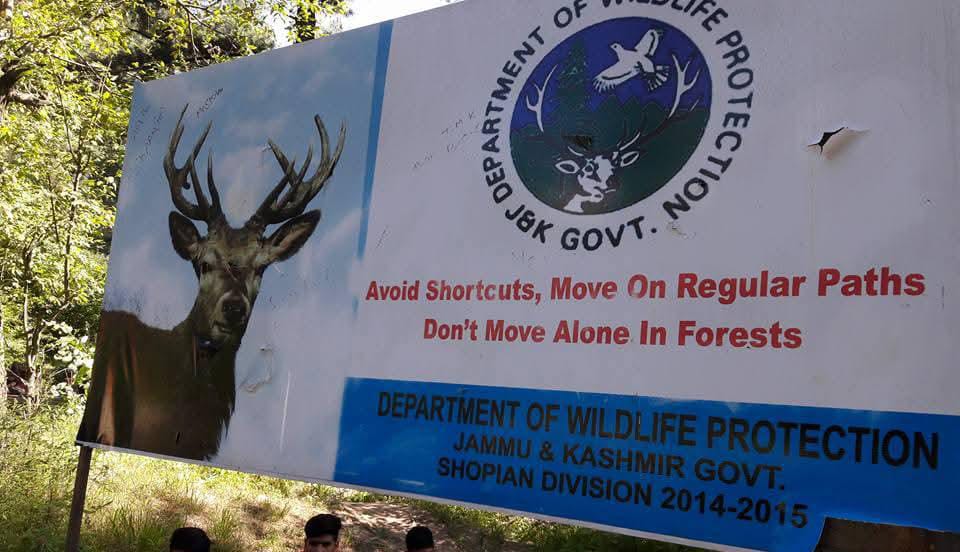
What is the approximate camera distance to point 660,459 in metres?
2.73

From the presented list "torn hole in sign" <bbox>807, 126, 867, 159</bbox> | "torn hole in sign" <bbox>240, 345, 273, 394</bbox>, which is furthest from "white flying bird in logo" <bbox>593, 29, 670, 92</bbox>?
"torn hole in sign" <bbox>240, 345, 273, 394</bbox>

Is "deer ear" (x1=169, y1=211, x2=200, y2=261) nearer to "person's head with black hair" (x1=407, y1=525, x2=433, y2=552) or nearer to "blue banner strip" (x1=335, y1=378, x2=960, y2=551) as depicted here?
"blue banner strip" (x1=335, y1=378, x2=960, y2=551)

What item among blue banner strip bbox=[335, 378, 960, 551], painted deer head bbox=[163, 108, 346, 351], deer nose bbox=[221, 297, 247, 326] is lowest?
blue banner strip bbox=[335, 378, 960, 551]

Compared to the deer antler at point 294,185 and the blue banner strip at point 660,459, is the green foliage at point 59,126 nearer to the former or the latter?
the deer antler at point 294,185

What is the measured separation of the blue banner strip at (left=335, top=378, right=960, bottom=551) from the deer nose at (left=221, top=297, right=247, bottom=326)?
899 millimetres

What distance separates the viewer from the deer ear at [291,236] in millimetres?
3908

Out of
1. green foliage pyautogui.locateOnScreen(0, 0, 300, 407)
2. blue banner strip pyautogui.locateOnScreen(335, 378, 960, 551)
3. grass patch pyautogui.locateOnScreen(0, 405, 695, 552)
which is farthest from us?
green foliage pyautogui.locateOnScreen(0, 0, 300, 407)

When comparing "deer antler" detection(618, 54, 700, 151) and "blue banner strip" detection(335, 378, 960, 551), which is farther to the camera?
"deer antler" detection(618, 54, 700, 151)

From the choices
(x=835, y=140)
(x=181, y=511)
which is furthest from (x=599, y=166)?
(x=181, y=511)

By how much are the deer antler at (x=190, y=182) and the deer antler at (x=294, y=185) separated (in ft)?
1.00

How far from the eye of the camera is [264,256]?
406 cm

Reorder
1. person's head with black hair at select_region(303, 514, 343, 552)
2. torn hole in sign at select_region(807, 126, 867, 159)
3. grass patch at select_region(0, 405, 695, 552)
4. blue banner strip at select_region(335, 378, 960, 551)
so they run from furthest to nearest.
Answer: grass patch at select_region(0, 405, 695, 552) < person's head with black hair at select_region(303, 514, 343, 552) < torn hole in sign at select_region(807, 126, 867, 159) < blue banner strip at select_region(335, 378, 960, 551)

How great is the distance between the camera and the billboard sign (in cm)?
244

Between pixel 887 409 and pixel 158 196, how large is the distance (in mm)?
3799
